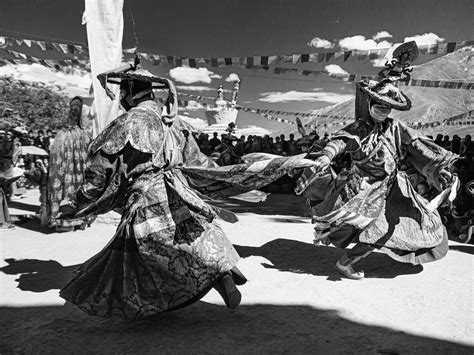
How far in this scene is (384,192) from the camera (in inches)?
164

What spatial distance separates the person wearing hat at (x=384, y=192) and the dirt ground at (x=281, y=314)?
0.38 meters

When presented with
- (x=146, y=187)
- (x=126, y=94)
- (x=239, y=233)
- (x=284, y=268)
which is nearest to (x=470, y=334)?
(x=284, y=268)

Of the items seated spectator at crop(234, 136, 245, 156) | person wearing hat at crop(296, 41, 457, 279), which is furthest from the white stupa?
person wearing hat at crop(296, 41, 457, 279)

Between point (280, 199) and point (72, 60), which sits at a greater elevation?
point (72, 60)

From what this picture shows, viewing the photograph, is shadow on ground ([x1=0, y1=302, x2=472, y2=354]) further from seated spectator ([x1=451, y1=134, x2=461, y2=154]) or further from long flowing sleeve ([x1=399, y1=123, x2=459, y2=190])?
seated spectator ([x1=451, y1=134, x2=461, y2=154])

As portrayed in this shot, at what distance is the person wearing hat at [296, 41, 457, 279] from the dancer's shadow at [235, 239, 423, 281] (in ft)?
1.04

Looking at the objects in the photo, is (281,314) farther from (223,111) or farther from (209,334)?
(223,111)

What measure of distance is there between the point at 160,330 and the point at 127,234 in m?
0.74

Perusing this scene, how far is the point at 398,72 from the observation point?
14.2 feet

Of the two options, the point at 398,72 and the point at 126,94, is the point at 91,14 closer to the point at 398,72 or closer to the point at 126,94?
the point at 126,94

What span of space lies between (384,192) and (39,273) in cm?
368

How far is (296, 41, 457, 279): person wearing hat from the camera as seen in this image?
3994 mm

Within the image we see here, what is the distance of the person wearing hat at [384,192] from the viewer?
3.99m

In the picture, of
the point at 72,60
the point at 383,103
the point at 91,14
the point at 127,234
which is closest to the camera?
the point at 127,234
